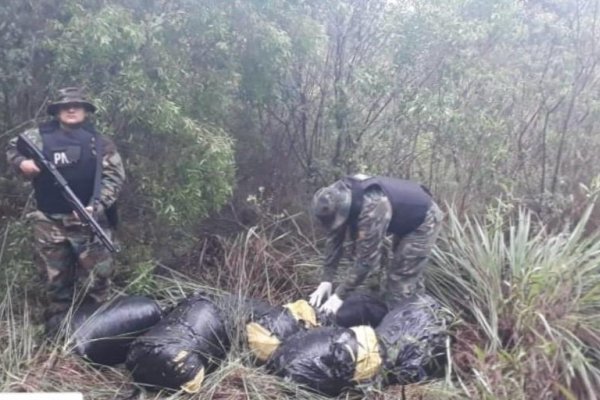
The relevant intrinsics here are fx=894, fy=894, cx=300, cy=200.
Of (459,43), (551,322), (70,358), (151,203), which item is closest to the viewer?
(551,322)

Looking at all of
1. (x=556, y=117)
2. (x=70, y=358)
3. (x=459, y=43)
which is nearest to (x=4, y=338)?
(x=70, y=358)

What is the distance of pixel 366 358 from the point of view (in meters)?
5.51

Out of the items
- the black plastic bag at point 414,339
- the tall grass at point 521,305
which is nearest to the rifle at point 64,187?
the black plastic bag at point 414,339

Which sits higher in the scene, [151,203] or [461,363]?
[151,203]

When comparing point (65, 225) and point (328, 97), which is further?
point (328, 97)

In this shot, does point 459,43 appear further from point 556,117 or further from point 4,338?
point 4,338

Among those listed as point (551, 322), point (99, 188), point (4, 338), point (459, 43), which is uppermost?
point (459, 43)

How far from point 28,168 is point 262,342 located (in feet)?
6.36

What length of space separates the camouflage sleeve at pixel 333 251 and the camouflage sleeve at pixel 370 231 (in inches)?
11.2

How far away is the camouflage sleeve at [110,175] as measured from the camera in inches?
246

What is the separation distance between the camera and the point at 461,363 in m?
5.63

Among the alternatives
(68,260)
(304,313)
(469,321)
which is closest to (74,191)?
(68,260)

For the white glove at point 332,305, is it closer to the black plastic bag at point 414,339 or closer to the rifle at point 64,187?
the black plastic bag at point 414,339

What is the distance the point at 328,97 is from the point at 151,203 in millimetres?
1975
